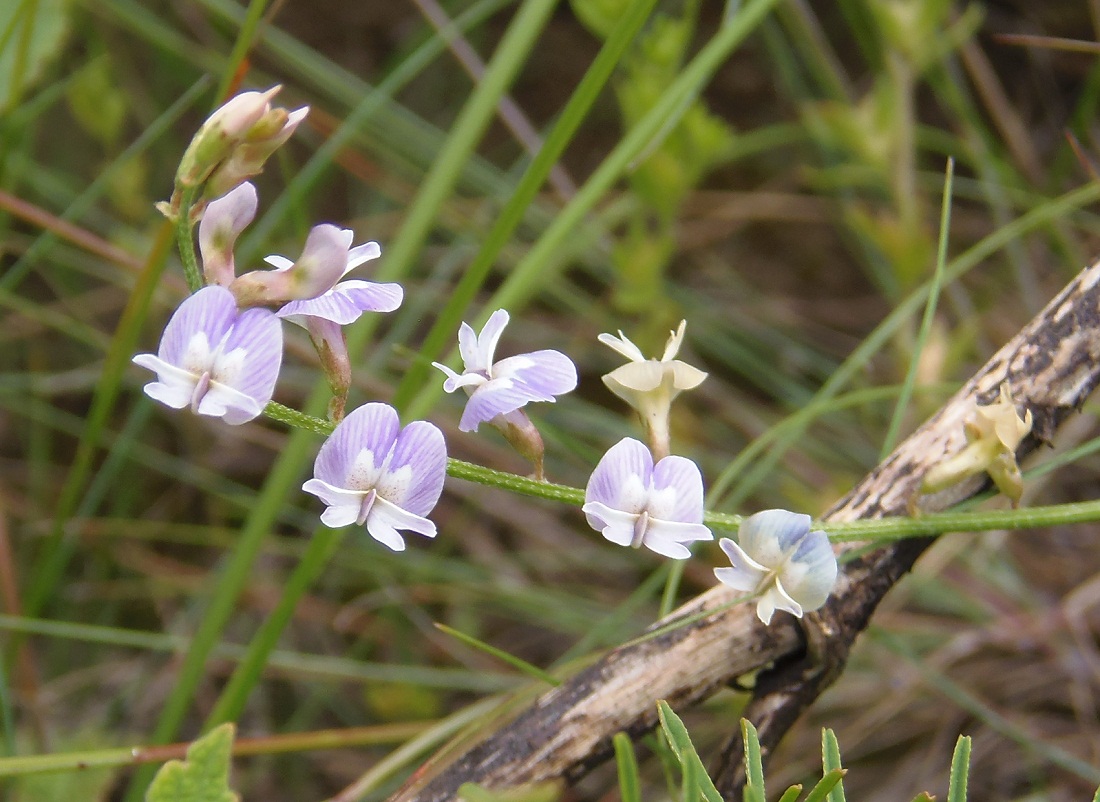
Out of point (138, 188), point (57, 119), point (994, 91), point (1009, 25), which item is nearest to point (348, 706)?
point (138, 188)

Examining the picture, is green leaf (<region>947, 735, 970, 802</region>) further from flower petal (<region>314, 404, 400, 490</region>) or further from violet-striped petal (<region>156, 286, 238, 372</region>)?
violet-striped petal (<region>156, 286, 238, 372</region>)

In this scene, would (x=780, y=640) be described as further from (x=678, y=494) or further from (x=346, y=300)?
(x=346, y=300)

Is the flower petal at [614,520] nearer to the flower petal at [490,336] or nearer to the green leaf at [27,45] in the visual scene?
the flower petal at [490,336]

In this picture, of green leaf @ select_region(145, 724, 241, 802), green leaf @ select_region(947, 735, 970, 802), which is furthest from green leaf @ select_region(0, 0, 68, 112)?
green leaf @ select_region(947, 735, 970, 802)

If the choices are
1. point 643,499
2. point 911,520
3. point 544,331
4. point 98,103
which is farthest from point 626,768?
point 98,103

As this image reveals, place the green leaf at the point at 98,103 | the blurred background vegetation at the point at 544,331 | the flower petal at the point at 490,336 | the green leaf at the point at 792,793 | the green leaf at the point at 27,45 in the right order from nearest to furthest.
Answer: the green leaf at the point at 792,793
the flower petal at the point at 490,336
the green leaf at the point at 27,45
the blurred background vegetation at the point at 544,331
the green leaf at the point at 98,103

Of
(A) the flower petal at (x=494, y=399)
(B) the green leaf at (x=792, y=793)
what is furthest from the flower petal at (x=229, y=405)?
(B) the green leaf at (x=792, y=793)
